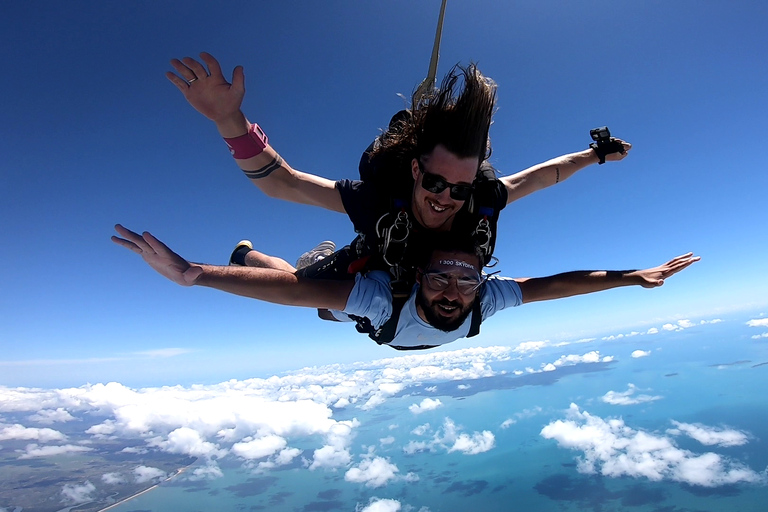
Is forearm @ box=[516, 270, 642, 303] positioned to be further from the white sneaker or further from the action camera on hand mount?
the white sneaker

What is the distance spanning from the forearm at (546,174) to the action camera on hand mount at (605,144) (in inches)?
2.2

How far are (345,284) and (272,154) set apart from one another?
0.92m

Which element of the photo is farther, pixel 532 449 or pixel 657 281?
pixel 532 449

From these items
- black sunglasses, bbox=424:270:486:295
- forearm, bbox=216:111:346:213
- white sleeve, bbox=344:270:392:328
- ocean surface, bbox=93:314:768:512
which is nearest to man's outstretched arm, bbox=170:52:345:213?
forearm, bbox=216:111:346:213

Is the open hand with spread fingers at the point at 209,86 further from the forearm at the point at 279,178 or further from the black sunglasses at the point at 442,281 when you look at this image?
the black sunglasses at the point at 442,281

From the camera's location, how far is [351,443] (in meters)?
189

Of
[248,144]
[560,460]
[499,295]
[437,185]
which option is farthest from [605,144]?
[560,460]

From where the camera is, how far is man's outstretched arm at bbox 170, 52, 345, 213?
183 cm

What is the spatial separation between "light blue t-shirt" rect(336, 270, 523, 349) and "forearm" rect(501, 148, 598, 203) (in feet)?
2.62

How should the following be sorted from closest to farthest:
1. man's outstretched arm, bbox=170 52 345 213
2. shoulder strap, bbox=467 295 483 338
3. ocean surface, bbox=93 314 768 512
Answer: man's outstretched arm, bbox=170 52 345 213 < shoulder strap, bbox=467 295 483 338 < ocean surface, bbox=93 314 768 512

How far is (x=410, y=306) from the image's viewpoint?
246 cm

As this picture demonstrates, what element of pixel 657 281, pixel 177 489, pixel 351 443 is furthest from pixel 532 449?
pixel 657 281

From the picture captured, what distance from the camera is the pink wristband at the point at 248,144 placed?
2.09m

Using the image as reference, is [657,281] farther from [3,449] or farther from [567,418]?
[3,449]
